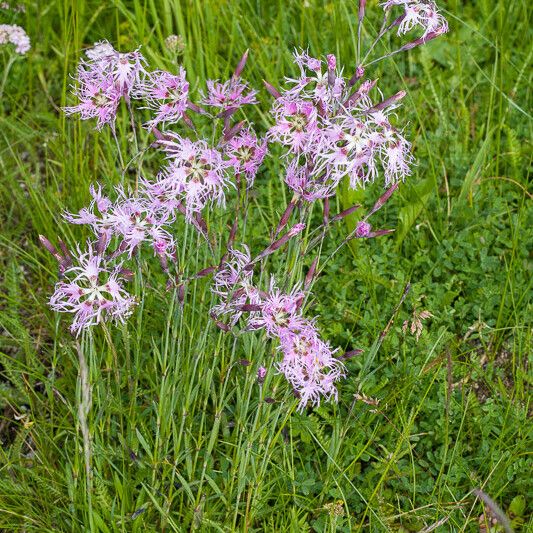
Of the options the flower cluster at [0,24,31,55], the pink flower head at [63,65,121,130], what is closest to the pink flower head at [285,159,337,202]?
the pink flower head at [63,65,121,130]

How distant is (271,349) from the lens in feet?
6.64

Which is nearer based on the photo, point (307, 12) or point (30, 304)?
point (30, 304)

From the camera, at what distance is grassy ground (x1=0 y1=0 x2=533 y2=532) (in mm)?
2197

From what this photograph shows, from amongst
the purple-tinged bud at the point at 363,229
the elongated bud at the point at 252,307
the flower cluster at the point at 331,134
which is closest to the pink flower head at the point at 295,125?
the flower cluster at the point at 331,134

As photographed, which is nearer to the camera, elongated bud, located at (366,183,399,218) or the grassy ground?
elongated bud, located at (366,183,399,218)

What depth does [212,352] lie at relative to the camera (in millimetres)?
2332

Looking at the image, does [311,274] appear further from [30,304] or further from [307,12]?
[307,12]

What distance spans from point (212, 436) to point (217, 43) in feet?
6.67

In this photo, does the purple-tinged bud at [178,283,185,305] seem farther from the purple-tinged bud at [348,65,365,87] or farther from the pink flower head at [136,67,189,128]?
the purple-tinged bud at [348,65,365,87]

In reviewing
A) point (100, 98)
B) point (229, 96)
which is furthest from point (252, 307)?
point (100, 98)

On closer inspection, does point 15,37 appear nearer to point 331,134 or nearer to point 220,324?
point 220,324

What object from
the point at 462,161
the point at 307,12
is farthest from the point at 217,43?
the point at 462,161

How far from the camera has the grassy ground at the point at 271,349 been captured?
7.21 feet

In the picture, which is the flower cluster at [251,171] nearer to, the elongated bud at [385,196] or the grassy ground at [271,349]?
the elongated bud at [385,196]
